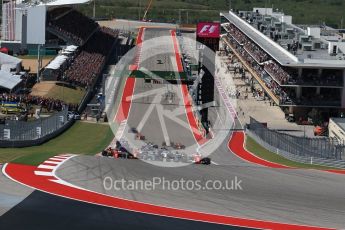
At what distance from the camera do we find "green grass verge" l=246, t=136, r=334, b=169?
45.6 metres

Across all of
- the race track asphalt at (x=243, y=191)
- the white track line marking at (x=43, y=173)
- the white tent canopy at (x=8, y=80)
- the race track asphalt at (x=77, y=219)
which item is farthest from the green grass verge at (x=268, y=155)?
the white tent canopy at (x=8, y=80)

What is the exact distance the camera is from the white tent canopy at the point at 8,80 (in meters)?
63.3

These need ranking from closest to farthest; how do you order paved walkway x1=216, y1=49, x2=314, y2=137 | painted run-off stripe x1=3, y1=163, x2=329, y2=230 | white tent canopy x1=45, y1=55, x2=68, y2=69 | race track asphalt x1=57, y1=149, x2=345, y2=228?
painted run-off stripe x1=3, y1=163, x2=329, y2=230 < race track asphalt x1=57, y1=149, x2=345, y2=228 < paved walkway x1=216, y1=49, x2=314, y2=137 < white tent canopy x1=45, y1=55, x2=68, y2=69

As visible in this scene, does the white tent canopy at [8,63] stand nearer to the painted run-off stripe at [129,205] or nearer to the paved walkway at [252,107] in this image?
the paved walkway at [252,107]

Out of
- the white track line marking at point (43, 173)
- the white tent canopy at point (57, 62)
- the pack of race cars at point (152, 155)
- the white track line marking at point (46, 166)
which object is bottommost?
the pack of race cars at point (152, 155)

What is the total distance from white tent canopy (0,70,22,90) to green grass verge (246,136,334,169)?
22001 millimetres

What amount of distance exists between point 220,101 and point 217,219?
45.4 meters

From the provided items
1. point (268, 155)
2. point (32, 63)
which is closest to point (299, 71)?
point (268, 155)

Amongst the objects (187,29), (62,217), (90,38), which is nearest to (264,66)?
(90,38)

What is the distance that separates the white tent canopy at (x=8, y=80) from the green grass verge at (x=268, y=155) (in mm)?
22001

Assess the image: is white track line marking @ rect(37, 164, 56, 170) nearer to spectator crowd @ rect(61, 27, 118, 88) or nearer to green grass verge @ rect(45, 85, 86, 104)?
green grass verge @ rect(45, 85, 86, 104)

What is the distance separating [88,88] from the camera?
72.5 m

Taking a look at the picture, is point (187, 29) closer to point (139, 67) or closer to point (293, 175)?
point (139, 67)

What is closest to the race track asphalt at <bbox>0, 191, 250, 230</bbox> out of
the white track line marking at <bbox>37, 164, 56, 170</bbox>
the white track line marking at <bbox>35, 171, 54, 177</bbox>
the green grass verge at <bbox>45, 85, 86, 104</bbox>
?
the white track line marking at <bbox>35, 171, 54, 177</bbox>
